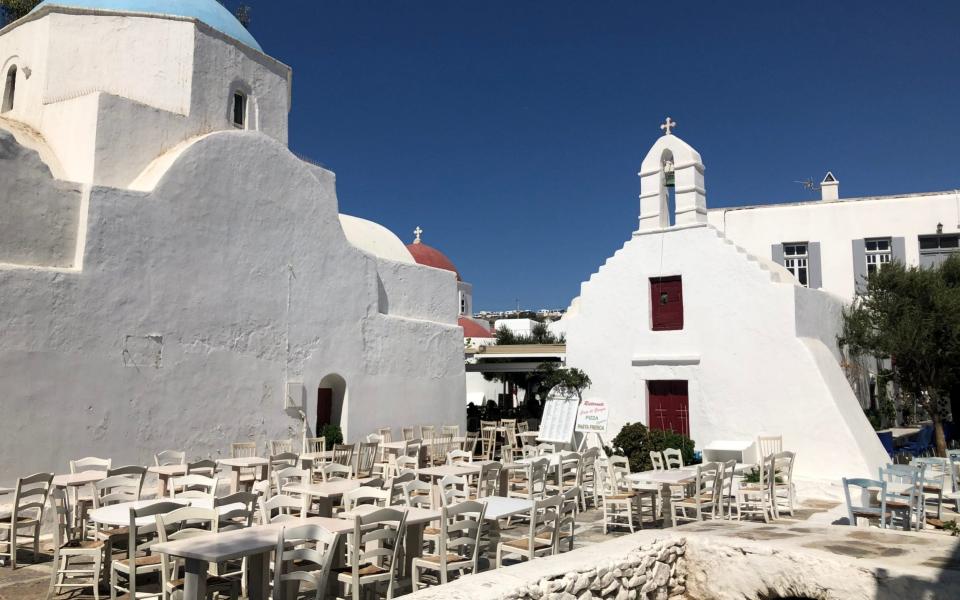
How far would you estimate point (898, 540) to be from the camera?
665 cm

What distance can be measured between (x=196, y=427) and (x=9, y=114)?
7.23 m

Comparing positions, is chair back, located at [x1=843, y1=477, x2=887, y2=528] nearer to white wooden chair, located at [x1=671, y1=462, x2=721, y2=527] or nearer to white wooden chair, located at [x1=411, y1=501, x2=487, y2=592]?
white wooden chair, located at [x1=671, y1=462, x2=721, y2=527]

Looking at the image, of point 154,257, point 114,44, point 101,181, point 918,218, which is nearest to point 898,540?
point 154,257

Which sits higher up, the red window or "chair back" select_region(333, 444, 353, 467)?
the red window

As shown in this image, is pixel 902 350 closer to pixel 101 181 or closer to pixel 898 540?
pixel 898 540

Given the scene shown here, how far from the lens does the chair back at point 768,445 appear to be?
13377mm

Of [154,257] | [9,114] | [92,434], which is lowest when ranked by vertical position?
[92,434]

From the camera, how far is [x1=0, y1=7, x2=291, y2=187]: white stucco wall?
1259 cm

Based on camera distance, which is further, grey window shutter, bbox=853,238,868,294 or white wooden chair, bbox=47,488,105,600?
grey window shutter, bbox=853,238,868,294

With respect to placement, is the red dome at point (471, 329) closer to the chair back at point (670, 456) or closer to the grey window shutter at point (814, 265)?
the grey window shutter at point (814, 265)

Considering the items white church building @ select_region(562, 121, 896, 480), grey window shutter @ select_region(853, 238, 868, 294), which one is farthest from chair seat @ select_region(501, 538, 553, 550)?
grey window shutter @ select_region(853, 238, 868, 294)

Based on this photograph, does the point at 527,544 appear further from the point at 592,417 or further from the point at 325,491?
the point at 592,417

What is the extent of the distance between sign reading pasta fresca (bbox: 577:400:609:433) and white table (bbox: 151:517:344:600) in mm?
9746

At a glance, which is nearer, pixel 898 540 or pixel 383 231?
pixel 898 540
